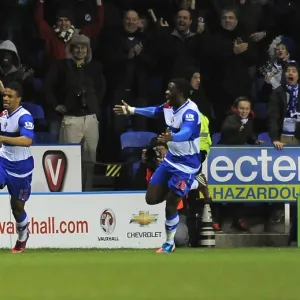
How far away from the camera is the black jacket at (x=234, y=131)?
48.5ft

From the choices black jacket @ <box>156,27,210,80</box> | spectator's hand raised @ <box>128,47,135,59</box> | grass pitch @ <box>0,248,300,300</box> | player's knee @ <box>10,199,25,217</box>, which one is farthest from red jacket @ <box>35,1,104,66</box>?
grass pitch @ <box>0,248,300,300</box>

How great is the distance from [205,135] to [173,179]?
1912 mm

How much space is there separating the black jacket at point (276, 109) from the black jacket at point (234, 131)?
0.31 meters

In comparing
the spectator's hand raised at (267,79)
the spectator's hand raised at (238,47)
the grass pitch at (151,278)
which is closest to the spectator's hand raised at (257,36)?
the spectator's hand raised at (238,47)

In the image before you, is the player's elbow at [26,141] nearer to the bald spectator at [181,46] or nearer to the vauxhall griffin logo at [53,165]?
the vauxhall griffin logo at [53,165]

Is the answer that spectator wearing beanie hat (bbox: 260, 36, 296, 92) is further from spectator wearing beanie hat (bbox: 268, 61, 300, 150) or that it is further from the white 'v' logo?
the white 'v' logo

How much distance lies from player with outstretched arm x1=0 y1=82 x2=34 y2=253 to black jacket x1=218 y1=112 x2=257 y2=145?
3307 mm

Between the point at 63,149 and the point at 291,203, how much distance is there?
137 inches

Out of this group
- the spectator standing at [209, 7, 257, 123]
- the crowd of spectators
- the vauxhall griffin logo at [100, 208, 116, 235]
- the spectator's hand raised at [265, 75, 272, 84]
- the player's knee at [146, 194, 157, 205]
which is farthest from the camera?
the spectator's hand raised at [265, 75, 272, 84]

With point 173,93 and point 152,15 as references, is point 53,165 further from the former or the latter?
point 152,15

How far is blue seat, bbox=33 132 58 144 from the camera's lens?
15.1 meters

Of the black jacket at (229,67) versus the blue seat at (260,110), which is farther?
the blue seat at (260,110)

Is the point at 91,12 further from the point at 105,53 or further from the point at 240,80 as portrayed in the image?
the point at 240,80

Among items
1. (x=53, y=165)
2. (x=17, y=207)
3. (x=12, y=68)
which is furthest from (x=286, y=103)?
(x=17, y=207)
